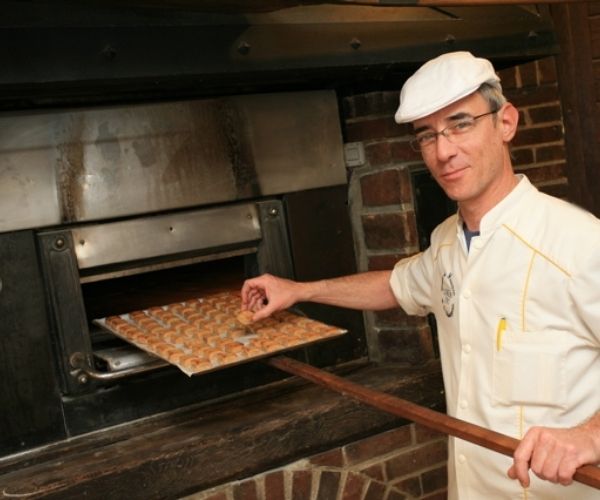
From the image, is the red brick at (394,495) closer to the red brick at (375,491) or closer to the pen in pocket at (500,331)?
the red brick at (375,491)

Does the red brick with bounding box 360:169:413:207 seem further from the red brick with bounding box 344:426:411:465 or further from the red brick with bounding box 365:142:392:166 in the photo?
the red brick with bounding box 344:426:411:465

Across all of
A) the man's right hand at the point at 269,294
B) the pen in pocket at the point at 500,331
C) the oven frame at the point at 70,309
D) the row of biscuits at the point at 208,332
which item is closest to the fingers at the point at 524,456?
the pen in pocket at the point at 500,331

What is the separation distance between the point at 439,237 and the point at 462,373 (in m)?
0.38

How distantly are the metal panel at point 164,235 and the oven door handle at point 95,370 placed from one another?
251 mm

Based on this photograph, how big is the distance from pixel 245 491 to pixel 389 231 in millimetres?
935

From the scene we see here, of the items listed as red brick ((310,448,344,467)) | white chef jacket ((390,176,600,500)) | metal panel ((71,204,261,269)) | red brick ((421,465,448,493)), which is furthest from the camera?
red brick ((421,465,448,493))

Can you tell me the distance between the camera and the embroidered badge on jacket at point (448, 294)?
5.95ft

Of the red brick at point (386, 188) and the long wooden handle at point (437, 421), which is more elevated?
the red brick at point (386, 188)

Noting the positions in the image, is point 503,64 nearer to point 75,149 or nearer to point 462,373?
point 462,373

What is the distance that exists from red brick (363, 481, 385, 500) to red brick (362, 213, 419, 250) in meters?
0.74

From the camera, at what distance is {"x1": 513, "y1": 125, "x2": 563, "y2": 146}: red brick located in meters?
2.85

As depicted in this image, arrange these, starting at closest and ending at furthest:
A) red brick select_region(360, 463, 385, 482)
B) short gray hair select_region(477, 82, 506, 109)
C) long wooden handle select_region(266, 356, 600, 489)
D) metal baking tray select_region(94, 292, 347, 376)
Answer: long wooden handle select_region(266, 356, 600, 489) → short gray hair select_region(477, 82, 506, 109) → metal baking tray select_region(94, 292, 347, 376) → red brick select_region(360, 463, 385, 482)

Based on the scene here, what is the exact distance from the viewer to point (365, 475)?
2377 mm

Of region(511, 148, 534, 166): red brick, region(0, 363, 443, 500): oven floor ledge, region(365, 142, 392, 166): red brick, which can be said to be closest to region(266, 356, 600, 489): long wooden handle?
region(0, 363, 443, 500): oven floor ledge
